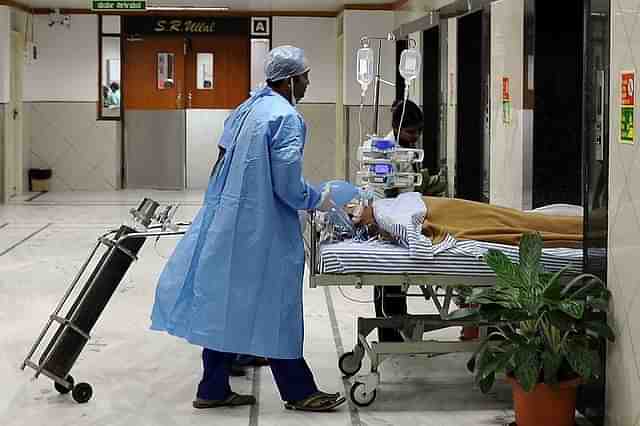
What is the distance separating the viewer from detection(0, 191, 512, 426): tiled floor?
4516mm

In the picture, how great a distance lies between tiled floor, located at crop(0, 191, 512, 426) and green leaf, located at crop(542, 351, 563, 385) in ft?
1.54

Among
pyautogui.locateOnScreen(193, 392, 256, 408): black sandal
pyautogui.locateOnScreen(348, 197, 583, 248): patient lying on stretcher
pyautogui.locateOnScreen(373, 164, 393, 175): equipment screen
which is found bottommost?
pyautogui.locateOnScreen(193, 392, 256, 408): black sandal

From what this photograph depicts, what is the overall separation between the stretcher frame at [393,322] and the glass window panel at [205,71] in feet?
37.0

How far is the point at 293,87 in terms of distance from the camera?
468 cm

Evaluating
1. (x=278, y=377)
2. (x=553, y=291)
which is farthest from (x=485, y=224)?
(x=278, y=377)

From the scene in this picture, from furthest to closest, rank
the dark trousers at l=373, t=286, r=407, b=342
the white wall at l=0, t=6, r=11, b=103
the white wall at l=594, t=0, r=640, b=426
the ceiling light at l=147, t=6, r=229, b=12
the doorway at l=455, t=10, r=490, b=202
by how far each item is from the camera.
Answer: the ceiling light at l=147, t=6, r=229, b=12 < the white wall at l=0, t=6, r=11, b=103 < the doorway at l=455, t=10, r=490, b=202 < the dark trousers at l=373, t=286, r=407, b=342 < the white wall at l=594, t=0, r=640, b=426

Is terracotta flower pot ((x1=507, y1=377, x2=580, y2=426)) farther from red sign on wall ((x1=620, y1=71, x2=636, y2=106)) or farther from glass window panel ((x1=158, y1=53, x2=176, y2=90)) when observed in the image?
glass window panel ((x1=158, y1=53, x2=176, y2=90))

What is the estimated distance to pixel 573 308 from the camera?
3.93 meters

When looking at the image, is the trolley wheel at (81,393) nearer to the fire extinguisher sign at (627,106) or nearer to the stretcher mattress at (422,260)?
the stretcher mattress at (422,260)

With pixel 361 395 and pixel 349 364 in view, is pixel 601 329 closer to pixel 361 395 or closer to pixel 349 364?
pixel 361 395

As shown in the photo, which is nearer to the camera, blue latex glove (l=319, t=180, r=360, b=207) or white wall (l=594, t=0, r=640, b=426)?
white wall (l=594, t=0, r=640, b=426)

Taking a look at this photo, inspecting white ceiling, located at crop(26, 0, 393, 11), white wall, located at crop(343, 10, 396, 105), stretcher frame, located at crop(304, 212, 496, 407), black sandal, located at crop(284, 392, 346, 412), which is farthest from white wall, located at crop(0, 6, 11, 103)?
black sandal, located at crop(284, 392, 346, 412)

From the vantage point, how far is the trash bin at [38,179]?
50.3 ft

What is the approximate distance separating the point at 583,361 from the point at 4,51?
11211mm
